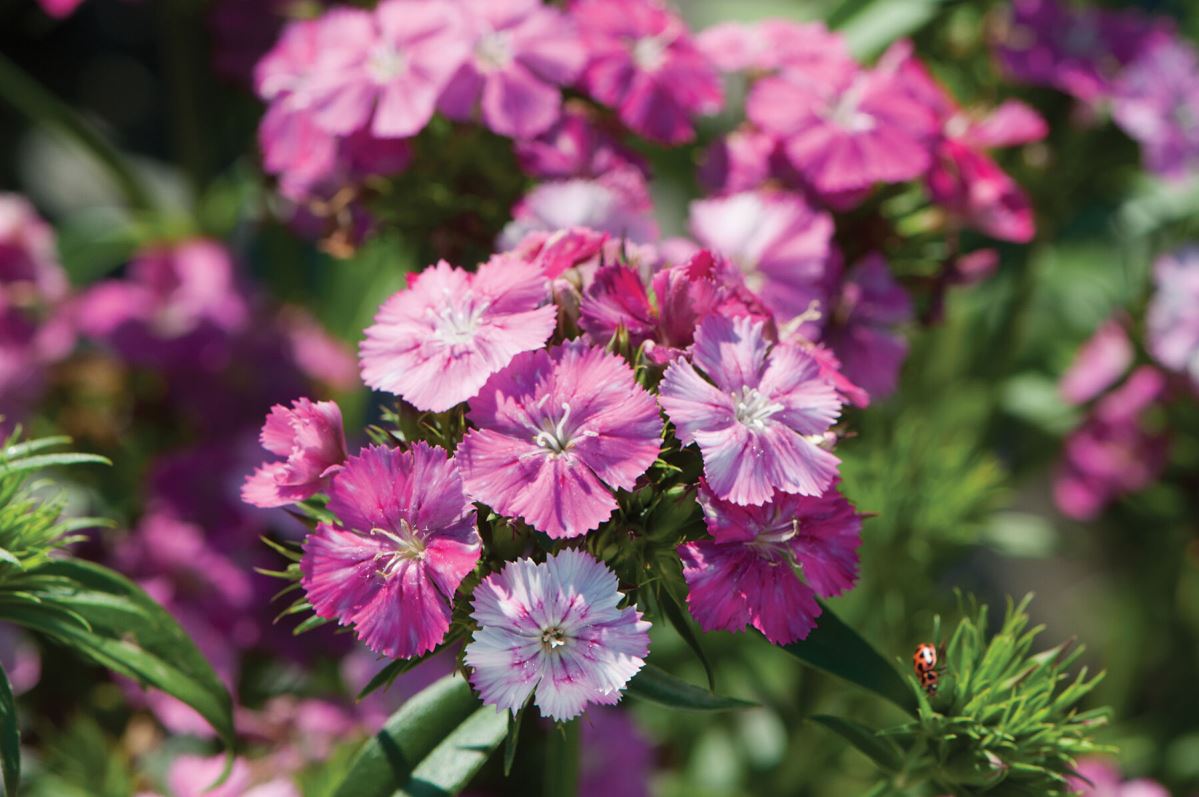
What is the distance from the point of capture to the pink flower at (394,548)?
777 mm

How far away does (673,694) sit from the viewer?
860mm

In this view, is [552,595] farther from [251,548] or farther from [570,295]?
[251,548]

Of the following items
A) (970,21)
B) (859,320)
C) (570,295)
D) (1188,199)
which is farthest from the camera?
(1188,199)

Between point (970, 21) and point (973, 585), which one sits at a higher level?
point (970, 21)

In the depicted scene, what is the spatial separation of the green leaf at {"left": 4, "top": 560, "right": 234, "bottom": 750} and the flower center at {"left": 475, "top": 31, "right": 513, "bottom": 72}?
0.56 m

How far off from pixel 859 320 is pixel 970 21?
2.12ft

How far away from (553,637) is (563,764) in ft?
0.75

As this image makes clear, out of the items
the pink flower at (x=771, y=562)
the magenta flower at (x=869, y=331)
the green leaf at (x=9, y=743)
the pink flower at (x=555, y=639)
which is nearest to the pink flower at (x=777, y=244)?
the magenta flower at (x=869, y=331)

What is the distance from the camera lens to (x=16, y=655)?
1402 millimetres

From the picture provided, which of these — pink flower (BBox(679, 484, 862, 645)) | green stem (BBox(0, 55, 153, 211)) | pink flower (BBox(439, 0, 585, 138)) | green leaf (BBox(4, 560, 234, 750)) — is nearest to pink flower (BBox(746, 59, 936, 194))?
pink flower (BBox(439, 0, 585, 138))

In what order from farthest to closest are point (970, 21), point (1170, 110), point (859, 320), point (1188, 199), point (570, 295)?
point (1188, 199) < point (970, 21) < point (1170, 110) < point (859, 320) < point (570, 295)

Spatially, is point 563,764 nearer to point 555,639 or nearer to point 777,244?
point 555,639

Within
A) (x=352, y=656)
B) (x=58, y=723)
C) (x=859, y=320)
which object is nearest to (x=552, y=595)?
(x=859, y=320)

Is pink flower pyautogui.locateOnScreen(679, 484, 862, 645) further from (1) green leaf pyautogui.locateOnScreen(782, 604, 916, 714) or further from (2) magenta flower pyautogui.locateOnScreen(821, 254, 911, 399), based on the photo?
(2) magenta flower pyautogui.locateOnScreen(821, 254, 911, 399)
